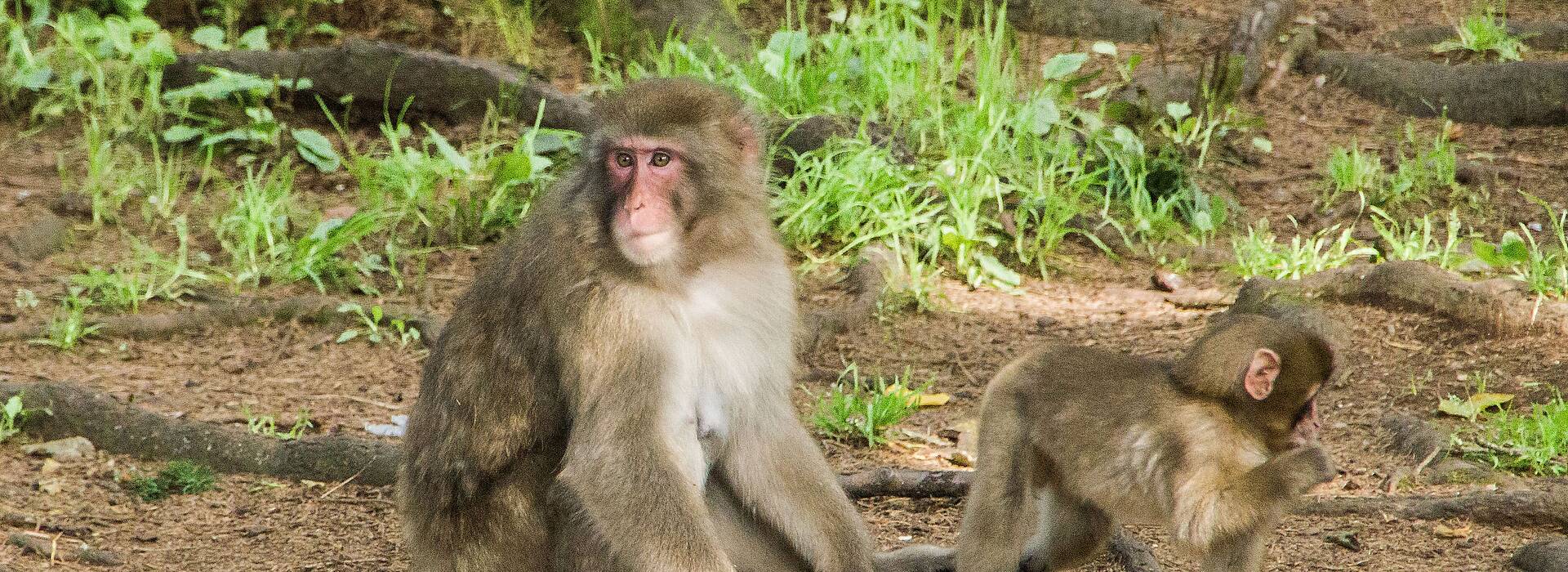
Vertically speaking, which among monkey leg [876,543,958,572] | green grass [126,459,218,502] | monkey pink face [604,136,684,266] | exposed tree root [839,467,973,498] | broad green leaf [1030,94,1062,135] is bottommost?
green grass [126,459,218,502]

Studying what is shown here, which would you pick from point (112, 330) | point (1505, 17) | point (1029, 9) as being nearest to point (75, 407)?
point (112, 330)

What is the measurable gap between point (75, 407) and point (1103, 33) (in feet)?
20.6

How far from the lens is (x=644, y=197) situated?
3.55 metres

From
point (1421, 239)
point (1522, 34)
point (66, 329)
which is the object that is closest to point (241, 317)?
point (66, 329)

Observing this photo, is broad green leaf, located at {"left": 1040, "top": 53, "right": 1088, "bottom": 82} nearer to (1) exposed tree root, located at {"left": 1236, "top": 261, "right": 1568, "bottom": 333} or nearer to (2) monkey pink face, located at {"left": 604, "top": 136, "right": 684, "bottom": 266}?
(1) exposed tree root, located at {"left": 1236, "top": 261, "right": 1568, "bottom": 333}

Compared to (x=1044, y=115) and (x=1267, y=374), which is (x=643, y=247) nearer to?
(x=1267, y=374)

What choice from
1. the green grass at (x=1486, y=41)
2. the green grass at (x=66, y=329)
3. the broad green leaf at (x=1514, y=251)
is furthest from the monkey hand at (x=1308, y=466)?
the green grass at (x=1486, y=41)

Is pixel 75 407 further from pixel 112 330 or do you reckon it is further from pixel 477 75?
pixel 477 75

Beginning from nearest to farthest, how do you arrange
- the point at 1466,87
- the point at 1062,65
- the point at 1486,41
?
1. the point at 1062,65
2. the point at 1466,87
3. the point at 1486,41

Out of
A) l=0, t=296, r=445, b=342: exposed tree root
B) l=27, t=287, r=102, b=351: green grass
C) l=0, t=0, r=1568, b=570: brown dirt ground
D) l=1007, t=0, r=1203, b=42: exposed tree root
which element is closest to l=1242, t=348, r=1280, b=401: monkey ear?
l=0, t=0, r=1568, b=570: brown dirt ground

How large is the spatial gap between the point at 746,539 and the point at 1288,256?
3.41 metres

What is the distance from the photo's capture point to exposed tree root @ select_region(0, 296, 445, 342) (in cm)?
626

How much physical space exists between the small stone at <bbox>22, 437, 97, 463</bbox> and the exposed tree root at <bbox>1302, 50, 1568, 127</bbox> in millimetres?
6268

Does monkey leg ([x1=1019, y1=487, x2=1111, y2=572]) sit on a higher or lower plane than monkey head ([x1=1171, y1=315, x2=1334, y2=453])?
lower
